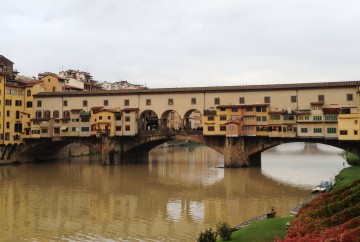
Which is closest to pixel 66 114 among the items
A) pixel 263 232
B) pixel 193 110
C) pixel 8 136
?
pixel 8 136

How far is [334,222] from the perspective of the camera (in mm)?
13953

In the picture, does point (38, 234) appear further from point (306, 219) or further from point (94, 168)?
point (94, 168)

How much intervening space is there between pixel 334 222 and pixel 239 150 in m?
34.0

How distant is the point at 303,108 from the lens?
46.1 m

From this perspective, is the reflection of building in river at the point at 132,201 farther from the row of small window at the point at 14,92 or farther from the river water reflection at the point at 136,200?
A: the row of small window at the point at 14,92

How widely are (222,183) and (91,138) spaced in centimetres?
2480

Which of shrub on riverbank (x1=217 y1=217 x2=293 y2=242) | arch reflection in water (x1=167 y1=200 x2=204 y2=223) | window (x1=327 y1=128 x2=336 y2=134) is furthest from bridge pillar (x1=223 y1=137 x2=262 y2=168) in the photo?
shrub on riverbank (x1=217 y1=217 x2=293 y2=242)

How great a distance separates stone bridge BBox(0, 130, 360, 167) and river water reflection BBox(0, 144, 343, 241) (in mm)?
2794

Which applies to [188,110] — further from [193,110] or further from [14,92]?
[14,92]

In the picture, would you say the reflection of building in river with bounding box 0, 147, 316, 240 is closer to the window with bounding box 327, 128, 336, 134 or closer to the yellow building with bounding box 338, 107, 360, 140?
the window with bounding box 327, 128, 336, 134

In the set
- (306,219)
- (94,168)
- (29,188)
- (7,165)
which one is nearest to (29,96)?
(7,165)

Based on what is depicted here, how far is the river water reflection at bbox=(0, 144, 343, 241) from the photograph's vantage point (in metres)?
21.1

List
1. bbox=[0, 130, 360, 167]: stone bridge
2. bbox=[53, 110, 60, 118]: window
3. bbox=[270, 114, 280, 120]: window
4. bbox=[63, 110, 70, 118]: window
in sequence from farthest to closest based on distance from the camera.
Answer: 1. bbox=[53, 110, 60, 118]: window
2. bbox=[63, 110, 70, 118]: window
3. bbox=[0, 130, 360, 167]: stone bridge
4. bbox=[270, 114, 280, 120]: window

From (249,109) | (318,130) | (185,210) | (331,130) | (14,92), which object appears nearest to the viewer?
(185,210)
